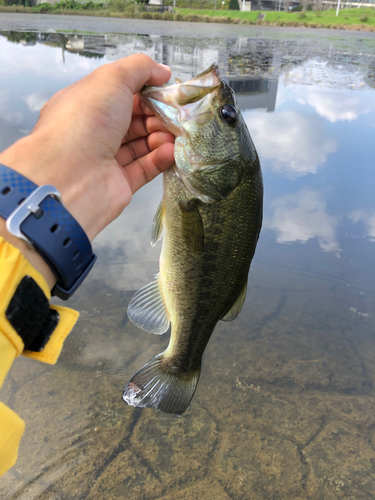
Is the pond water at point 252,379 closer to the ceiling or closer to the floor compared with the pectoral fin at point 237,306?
closer to the floor

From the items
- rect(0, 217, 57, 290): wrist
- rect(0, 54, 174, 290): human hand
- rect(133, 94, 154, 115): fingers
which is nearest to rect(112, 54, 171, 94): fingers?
rect(0, 54, 174, 290): human hand

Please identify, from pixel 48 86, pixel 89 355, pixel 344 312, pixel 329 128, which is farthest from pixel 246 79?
pixel 89 355

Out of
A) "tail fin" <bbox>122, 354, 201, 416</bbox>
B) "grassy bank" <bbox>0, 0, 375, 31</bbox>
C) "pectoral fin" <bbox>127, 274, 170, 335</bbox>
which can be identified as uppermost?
"grassy bank" <bbox>0, 0, 375, 31</bbox>

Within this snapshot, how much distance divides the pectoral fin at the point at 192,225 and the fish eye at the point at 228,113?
368mm

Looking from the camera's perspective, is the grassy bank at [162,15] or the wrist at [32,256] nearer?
the wrist at [32,256]

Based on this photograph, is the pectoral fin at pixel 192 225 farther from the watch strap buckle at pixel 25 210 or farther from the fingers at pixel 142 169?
the watch strap buckle at pixel 25 210

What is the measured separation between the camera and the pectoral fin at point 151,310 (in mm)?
1806

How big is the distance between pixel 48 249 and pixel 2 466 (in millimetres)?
554

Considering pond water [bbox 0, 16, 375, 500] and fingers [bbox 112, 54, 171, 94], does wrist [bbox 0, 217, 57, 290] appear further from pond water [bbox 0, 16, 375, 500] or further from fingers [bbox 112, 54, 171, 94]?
pond water [bbox 0, 16, 375, 500]

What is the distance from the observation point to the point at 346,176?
15.3 feet

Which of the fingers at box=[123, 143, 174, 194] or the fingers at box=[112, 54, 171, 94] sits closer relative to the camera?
the fingers at box=[112, 54, 171, 94]

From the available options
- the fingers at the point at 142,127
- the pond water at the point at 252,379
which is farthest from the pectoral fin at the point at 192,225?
the pond water at the point at 252,379

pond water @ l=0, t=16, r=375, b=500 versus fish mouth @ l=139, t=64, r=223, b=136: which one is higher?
fish mouth @ l=139, t=64, r=223, b=136

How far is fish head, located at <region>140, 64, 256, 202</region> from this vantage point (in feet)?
4.79
